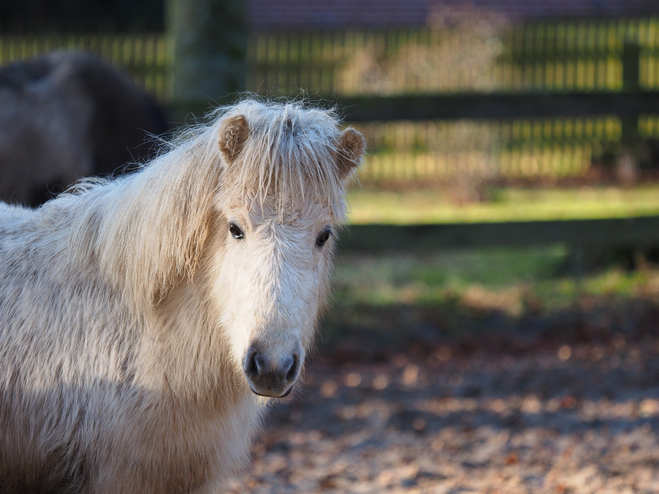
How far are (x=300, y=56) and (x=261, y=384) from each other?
10872 millimetres

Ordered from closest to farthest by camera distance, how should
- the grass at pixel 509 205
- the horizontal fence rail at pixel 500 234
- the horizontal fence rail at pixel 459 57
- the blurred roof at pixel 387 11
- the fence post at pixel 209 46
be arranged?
the fence post at pixel 209 46 → the horizontal fence rail at pixel 500 234 → the grass at pixel 509 205 → the horizontal fence rail at pixel 459 57 → the blurred roof at pixel 387 11

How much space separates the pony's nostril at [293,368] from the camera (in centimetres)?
202

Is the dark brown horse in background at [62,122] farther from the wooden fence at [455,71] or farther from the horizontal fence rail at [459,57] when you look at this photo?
the horizontal fence rail at [459,57]

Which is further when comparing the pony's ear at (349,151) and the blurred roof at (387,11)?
the blurred roof at (387,11)

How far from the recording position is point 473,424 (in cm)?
436

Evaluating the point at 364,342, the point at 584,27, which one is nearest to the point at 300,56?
the point at 584,27

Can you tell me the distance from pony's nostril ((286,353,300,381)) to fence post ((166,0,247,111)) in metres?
3.85

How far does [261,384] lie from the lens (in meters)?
2.01

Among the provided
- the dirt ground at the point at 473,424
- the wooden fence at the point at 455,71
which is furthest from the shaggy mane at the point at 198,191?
the wooden fence at the point at 455,71

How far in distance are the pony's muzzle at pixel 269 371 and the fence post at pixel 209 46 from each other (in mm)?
3851

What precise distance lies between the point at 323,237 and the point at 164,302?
635 mm

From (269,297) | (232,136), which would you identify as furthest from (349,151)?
(269,297)

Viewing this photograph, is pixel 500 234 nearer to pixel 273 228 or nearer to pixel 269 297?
pixel 273 228

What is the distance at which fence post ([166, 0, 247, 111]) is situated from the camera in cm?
551
